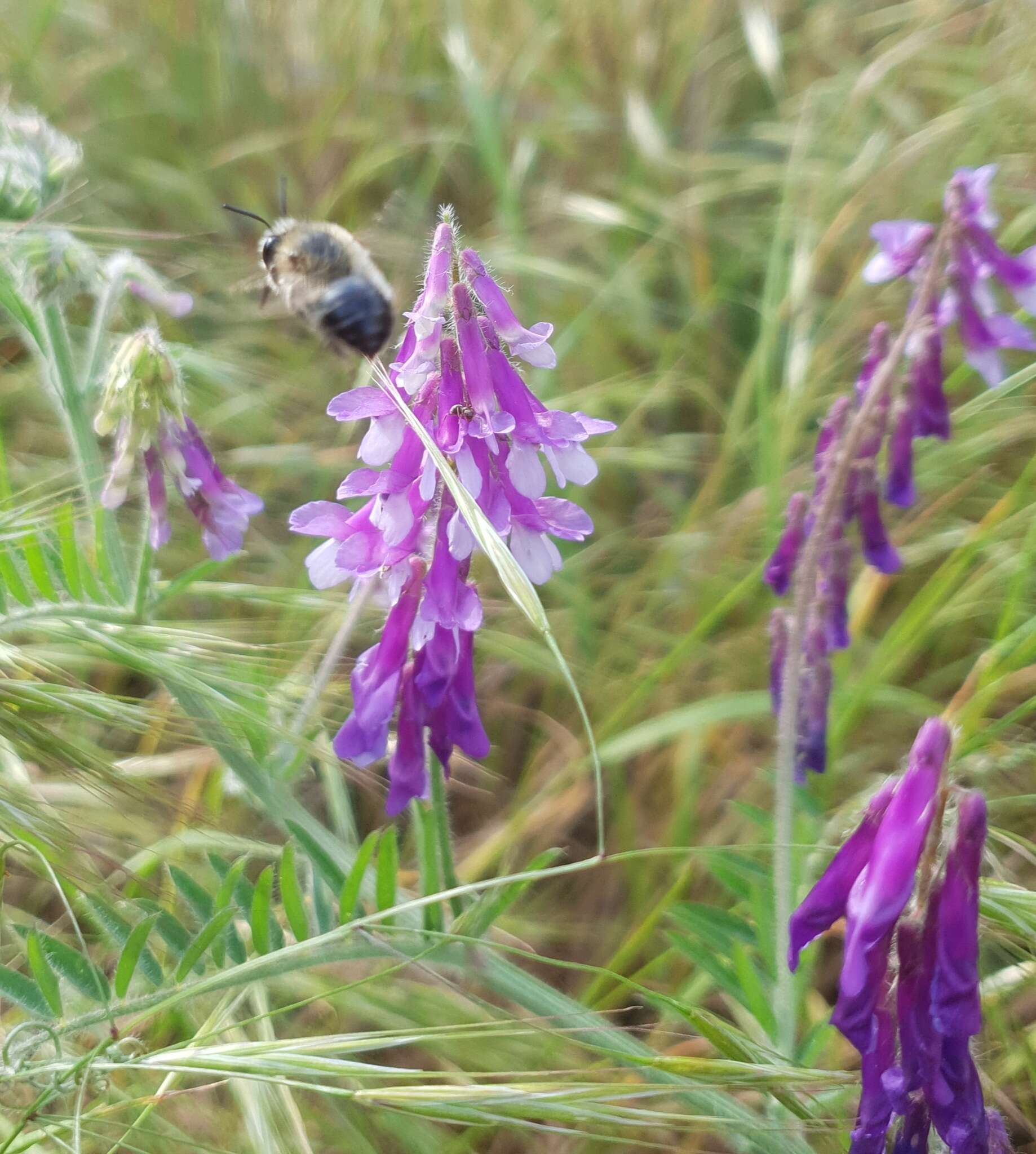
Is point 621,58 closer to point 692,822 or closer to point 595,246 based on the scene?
point 595,246

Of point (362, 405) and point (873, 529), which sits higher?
point (362, 405)

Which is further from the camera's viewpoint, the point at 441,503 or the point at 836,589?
the point at 836,589

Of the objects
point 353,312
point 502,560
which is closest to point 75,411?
point 353,312

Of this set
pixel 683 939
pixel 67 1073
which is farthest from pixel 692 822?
pixel 67 1073

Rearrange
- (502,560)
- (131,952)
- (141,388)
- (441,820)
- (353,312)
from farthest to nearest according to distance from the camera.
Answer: (353,312) < (141,388) < (441,820) < (131,952) < (502,560)

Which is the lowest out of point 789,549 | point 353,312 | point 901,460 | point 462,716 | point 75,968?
point 75,968

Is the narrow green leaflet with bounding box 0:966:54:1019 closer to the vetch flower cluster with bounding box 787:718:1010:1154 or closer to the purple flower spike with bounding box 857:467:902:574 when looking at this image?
the vetch flower cluster with bounding box 787:718:1010:1154

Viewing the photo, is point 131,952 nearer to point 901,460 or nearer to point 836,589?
Result: point 836,589
